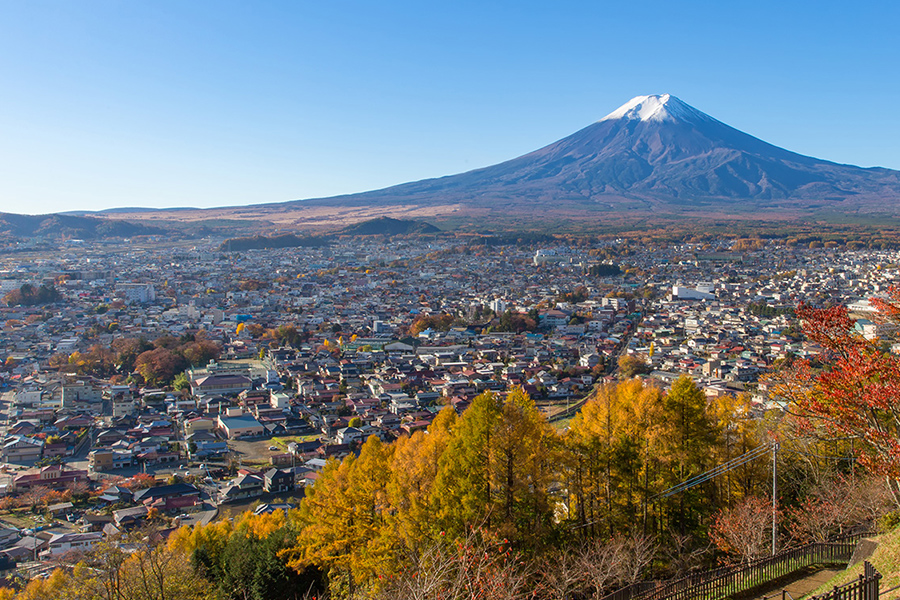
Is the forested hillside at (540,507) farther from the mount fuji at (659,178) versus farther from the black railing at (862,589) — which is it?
the mount fuji at (659,178)

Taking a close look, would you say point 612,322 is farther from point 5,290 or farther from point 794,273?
point 5,290

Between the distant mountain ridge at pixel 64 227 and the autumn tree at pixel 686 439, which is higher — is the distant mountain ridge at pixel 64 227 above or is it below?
above

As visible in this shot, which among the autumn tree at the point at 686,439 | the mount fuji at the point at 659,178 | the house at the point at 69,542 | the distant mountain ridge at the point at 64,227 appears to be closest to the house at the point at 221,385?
the house at the point at 69,542

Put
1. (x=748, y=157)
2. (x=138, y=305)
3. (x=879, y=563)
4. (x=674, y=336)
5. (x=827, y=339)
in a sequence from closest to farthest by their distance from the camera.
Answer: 1. (x=827, y=339)
2. (x=879, y=563)
3. (x=674, y=336)
4. (x=138, y=305)
5. (x=748, y=157)

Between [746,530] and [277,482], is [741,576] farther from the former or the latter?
[277,482]

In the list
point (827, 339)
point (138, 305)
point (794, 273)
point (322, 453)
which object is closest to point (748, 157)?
point (794, 273)

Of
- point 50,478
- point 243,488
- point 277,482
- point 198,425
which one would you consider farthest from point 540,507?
point 198,425
